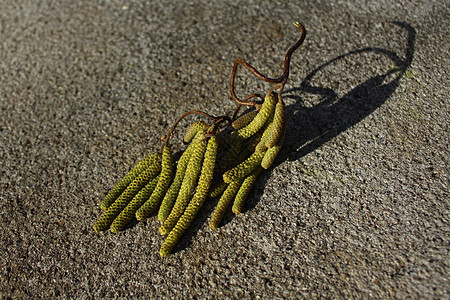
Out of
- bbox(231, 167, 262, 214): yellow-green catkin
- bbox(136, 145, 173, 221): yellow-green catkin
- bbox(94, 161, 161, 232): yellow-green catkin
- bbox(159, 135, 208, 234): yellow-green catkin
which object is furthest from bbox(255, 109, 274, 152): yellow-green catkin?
bbox(94, 161, 161, 232): yellow-green catkin

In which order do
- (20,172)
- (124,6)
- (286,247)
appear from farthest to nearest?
1. (124,6)
2. (20,172)
3. (286,247)

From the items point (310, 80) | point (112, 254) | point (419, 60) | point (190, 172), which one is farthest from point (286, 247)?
point (419, 60)

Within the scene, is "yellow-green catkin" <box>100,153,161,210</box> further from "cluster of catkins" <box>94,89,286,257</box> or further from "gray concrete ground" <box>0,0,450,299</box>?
"gray concrete ground" <box>0,0,450,299</box>

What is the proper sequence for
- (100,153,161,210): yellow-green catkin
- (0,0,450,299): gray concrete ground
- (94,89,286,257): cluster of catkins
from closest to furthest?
(0,0,450,299): gray concrete ground < (94,89,286,257): cluster of catkins < (100,153,161,210): yellow-green catkin

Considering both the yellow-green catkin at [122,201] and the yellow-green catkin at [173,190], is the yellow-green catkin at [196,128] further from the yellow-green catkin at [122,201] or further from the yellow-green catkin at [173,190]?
the yellow-green catkin at [122,201]

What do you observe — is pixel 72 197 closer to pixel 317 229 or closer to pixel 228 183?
pixel 228 183

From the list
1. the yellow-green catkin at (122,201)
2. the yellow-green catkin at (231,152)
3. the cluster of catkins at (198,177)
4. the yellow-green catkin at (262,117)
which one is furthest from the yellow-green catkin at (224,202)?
the yellow-green catkin at (122,201)
